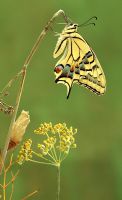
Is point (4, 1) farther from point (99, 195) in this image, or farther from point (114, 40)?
point (99, 195)

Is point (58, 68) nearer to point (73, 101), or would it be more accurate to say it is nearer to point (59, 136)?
point (59, 136)

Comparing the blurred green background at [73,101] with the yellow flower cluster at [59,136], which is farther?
the blurred green background at [73,101]

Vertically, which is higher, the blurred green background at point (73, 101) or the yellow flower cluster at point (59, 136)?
the blurred green background at point (73, 101)

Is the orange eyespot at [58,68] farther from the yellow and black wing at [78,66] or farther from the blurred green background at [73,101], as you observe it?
the blurred green background at [73,101]

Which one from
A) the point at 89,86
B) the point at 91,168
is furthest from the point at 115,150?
the point at 89,86

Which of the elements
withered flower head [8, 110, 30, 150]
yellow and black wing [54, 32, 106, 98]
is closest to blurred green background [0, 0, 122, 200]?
yellow and black wing [54, 32, 106, 98]

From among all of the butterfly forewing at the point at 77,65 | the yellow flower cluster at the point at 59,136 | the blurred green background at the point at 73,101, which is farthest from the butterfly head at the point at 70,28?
the blurred green background at the point at 73,101

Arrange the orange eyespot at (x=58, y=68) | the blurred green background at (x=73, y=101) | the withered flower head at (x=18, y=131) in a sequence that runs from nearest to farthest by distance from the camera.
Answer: the withered flower head at (x=18, y=131), the orange eyespot at (x=58, y=68), the blurred green background at (x=73, y=101)

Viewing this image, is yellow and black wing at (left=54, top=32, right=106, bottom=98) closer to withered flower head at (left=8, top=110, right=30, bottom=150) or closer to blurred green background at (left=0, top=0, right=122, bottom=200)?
withered flower head at (left=8, top=110, right=30, bottom=150)
